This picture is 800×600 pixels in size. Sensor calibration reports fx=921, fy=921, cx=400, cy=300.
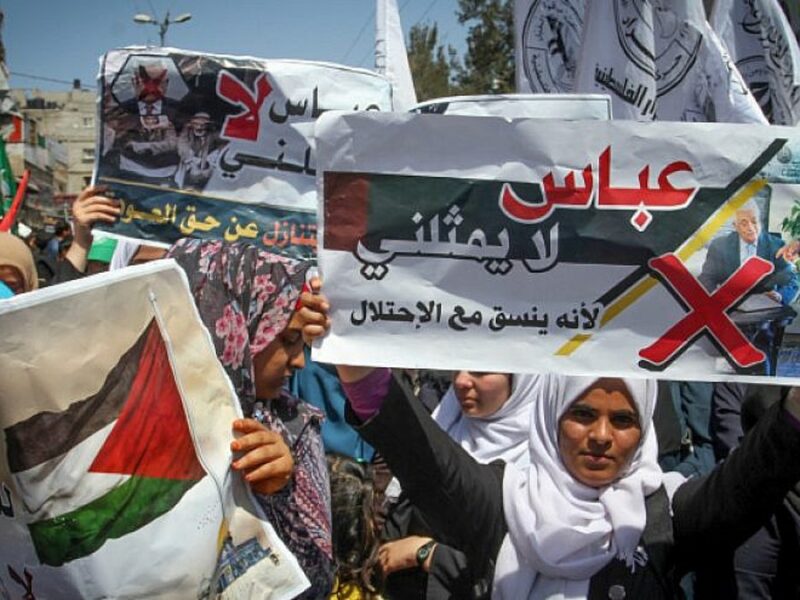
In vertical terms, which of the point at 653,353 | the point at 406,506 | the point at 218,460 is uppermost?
the point at 653,353

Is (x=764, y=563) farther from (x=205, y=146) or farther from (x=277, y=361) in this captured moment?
(x=205, y=146)

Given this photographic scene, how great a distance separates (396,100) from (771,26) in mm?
1978

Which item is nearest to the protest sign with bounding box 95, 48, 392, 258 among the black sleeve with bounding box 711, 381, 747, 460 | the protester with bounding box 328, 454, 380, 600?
the protester with bounding box 328, 454, 380, 600

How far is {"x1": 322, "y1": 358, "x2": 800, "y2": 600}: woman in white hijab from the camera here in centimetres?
204

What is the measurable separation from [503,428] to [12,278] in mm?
1737

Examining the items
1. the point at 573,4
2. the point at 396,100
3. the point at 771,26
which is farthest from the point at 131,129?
the point at 771,26

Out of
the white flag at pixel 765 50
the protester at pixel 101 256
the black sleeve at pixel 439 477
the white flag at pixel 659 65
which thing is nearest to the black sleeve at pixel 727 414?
the white flag at pixel 659 65

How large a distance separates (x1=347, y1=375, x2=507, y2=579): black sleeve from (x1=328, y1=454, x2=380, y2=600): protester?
1.59 feet

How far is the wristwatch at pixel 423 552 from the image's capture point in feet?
9.16

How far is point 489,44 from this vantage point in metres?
20.6

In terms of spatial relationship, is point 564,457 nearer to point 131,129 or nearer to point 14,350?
point 14,350

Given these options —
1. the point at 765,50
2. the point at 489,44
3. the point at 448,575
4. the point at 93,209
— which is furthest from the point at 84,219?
the point at 489,44

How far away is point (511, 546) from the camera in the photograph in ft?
7.45

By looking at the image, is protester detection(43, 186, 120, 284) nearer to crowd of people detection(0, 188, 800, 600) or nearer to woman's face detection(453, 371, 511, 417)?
crowd of people detection(0, 188, 800, 600)
